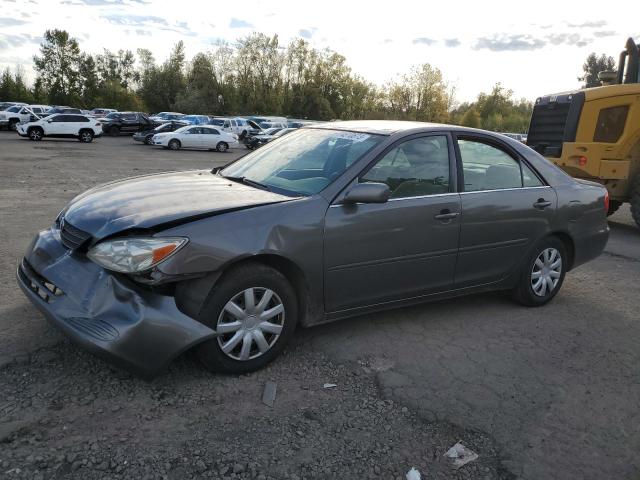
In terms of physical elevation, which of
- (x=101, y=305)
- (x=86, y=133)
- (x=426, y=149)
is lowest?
(x=86, y=133)

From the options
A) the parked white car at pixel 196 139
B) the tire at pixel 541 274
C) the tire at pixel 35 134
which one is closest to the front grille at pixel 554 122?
the tire at pixel 541 274

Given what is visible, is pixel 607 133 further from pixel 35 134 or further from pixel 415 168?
pixel 35 134

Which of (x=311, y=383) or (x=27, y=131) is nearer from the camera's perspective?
(x=311, y=383)

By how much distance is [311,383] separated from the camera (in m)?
3.54

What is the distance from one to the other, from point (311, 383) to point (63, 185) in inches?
409

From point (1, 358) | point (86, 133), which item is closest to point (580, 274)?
point (1, 358)

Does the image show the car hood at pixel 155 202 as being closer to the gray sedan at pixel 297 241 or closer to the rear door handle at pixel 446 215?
the gray sedan at pixel 297 241

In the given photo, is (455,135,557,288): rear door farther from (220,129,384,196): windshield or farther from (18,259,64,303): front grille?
(18,259,64,303): front grille

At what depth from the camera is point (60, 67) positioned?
234 ft

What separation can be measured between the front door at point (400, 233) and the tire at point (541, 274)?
96cm

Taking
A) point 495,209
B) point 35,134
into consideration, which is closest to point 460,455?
point 495,209

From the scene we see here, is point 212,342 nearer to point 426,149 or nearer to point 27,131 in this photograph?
point 426,149

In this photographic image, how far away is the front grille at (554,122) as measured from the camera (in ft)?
32.1

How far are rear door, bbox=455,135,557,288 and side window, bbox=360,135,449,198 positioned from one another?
18 cm
